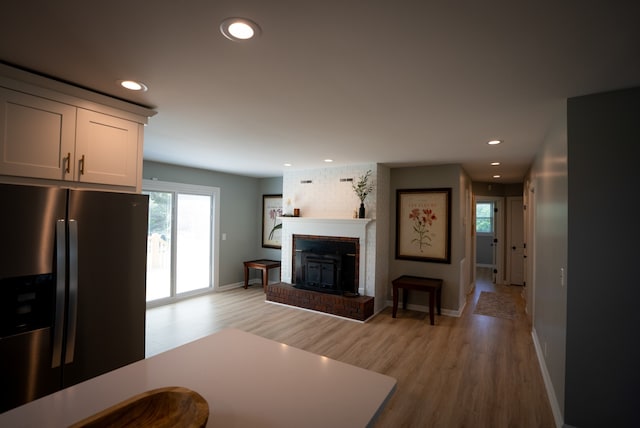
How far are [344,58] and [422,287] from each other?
3.63 metres

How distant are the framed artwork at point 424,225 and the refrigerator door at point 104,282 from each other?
4.05 m

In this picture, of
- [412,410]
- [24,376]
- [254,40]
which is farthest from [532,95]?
[24,376]

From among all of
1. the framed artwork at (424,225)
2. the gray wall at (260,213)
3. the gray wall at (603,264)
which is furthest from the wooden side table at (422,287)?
the gray wall at (260,213)

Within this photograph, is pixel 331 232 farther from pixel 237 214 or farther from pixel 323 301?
pixel 237 214

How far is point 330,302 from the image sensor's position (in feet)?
15.6

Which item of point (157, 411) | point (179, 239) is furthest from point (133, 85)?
point (179, 239)

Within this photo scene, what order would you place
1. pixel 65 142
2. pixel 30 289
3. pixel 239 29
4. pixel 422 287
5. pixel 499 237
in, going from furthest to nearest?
pixel 499 237, pixel 422 287, pixel 65 142, pixel 30 289, pixel 239 29

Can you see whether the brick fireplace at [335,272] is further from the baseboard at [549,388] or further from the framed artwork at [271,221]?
the baseboard at [549,388]

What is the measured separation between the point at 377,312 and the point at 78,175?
165 inches

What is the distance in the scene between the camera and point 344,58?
1.64 metres

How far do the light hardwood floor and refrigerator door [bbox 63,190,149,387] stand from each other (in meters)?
1.18

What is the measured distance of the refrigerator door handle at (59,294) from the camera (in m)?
1.69

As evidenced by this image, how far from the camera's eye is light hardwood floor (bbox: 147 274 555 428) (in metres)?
2.45

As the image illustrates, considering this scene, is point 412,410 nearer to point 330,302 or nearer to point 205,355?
point 205,355
